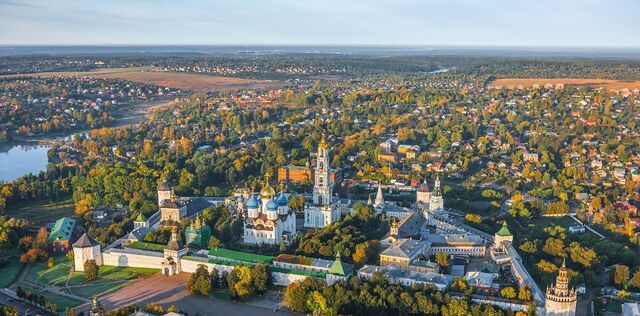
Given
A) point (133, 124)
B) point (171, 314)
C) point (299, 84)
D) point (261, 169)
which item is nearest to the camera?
point (171, 314)

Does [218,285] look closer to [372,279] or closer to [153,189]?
[372,279]

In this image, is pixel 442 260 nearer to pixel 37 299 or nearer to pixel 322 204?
pixel 322 204

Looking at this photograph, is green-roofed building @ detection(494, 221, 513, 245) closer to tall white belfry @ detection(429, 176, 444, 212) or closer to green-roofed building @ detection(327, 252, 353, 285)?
tall white belfry @ detection(429, 176, 444, 212)

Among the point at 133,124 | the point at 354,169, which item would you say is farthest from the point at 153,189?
the point at 133,124

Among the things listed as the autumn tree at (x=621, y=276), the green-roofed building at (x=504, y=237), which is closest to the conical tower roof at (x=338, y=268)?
the green-roofed building at (x=504, y=237)

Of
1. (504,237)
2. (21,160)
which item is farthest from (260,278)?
(21,160)

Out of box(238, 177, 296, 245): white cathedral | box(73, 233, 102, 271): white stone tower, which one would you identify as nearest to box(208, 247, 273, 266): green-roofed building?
box(238, 177, 296, 245): white cathedral

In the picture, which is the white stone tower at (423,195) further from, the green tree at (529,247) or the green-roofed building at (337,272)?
the green-roofed building at (337,272)
